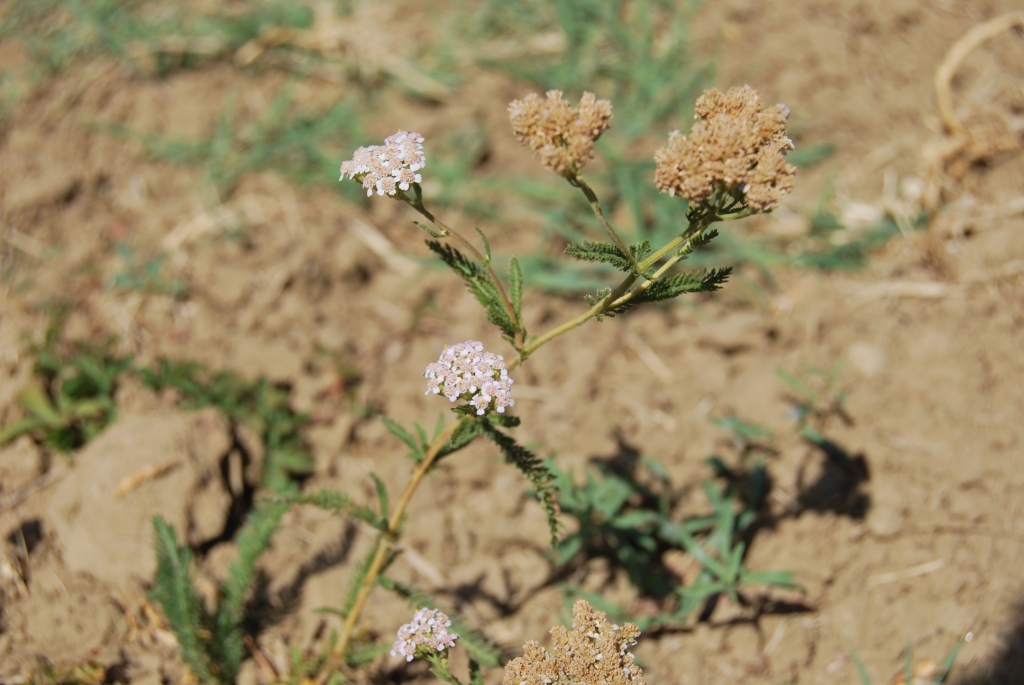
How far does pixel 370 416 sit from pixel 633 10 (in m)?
Result: 2.98

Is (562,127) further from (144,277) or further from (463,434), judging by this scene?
(144,277)

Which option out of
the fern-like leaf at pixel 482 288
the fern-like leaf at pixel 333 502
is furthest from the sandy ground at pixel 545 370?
the fern-like leaf at pixel 482 288

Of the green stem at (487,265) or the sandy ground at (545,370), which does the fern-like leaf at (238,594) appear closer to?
the sandy ground at (545,370)

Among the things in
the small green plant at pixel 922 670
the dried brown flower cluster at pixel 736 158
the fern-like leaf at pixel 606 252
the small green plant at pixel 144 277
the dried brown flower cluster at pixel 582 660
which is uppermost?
the small green plant at pixel 144 277

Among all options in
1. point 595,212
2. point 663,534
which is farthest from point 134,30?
point 663,534

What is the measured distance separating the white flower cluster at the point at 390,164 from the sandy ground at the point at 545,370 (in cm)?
169

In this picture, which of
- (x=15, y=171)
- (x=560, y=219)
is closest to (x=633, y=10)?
(x=560, y=219)

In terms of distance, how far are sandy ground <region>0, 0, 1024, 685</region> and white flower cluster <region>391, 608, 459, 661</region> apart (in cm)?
88

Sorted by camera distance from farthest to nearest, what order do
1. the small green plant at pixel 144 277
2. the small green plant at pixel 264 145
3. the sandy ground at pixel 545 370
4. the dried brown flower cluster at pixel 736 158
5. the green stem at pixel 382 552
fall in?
1. the small green plant at pixel 264 145
2. the small green plant at pixel 144 277
3. the sandy ground at pixel 545 370
4. the green stem at pixel 382 552
5. the dried brown flower cluster at pixel 736 158

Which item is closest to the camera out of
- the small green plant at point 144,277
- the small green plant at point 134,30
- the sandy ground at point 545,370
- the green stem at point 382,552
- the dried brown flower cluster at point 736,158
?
the dried brown flower cluster at point 736,158

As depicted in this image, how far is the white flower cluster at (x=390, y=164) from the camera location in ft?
6.77

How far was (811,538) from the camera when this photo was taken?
10.3 ft

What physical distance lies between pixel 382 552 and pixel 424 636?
1.59ft

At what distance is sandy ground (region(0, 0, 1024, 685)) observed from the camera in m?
2.96
